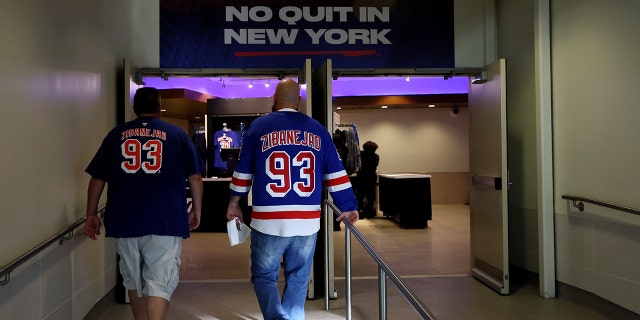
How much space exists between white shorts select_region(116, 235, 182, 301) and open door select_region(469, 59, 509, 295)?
117 inches

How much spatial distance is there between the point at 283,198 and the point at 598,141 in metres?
2.69

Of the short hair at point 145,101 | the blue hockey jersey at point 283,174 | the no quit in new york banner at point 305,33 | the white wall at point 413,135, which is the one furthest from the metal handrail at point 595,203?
the white wall at point 413,135

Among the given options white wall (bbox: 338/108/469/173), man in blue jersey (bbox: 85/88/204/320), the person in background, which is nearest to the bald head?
man in blue jersey (bbox: 85/88/204/320)

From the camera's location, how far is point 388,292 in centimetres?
460

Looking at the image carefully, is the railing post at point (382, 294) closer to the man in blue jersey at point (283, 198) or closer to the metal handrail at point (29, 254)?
the man in blue jersey at point (283, 198)

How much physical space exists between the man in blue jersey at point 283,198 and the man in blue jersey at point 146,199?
0.33 m

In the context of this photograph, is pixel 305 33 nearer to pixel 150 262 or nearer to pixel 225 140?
pixel 150 262

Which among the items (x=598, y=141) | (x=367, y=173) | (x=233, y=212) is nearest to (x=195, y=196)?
(x=233, y=212)

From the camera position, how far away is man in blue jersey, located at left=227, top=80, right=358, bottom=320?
8.93 feet

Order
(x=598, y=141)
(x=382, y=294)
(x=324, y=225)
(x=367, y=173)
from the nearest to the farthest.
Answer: (x=382, y=294)
(x=598, y=141)
(x=324, y=225)
(x=367, y=173)

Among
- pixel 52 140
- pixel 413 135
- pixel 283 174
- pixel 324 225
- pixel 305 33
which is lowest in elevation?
pixel 324 225

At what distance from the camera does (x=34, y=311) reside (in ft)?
8.91

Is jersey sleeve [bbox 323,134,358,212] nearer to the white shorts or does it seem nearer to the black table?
the white shorts

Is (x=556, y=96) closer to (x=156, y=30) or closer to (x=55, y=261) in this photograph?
(x=156, y=30)
